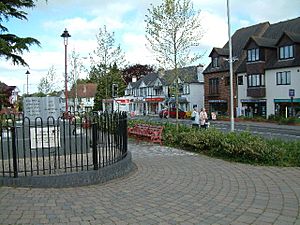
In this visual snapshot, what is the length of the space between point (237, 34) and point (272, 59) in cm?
1147

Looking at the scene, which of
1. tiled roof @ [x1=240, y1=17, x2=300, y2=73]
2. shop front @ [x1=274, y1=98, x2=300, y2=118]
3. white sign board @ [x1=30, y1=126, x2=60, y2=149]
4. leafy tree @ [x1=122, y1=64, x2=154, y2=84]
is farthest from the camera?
leafy tree @ [x1=122, y1=64, x2=154, y2=84]

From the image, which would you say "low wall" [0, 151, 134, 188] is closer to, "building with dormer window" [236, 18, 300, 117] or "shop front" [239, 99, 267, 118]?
"building with dormer window" [236, 18, 300, 117]

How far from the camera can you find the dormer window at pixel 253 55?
36500 millimetres

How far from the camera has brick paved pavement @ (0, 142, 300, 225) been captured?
500cm

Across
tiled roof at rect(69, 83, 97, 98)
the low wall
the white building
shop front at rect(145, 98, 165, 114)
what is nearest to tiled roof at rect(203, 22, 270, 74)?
the white building

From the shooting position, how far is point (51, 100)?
13.6 metres

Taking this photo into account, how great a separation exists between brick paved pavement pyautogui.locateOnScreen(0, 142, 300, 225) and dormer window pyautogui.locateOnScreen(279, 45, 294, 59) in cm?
2779

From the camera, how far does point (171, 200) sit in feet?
19.6

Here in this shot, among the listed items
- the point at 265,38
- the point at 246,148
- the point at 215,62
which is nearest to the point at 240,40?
the point at 215,62

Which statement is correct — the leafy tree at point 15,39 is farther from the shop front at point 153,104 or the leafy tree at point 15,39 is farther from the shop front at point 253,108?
the shop front at point 153,104

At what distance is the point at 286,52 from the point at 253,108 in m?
7.85

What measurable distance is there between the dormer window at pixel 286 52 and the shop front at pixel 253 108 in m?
5.21

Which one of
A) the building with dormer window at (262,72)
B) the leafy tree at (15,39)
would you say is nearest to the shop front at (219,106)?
the building with dormer window at (262,72)

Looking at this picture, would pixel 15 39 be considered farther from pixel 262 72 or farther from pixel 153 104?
pixel 153 104
